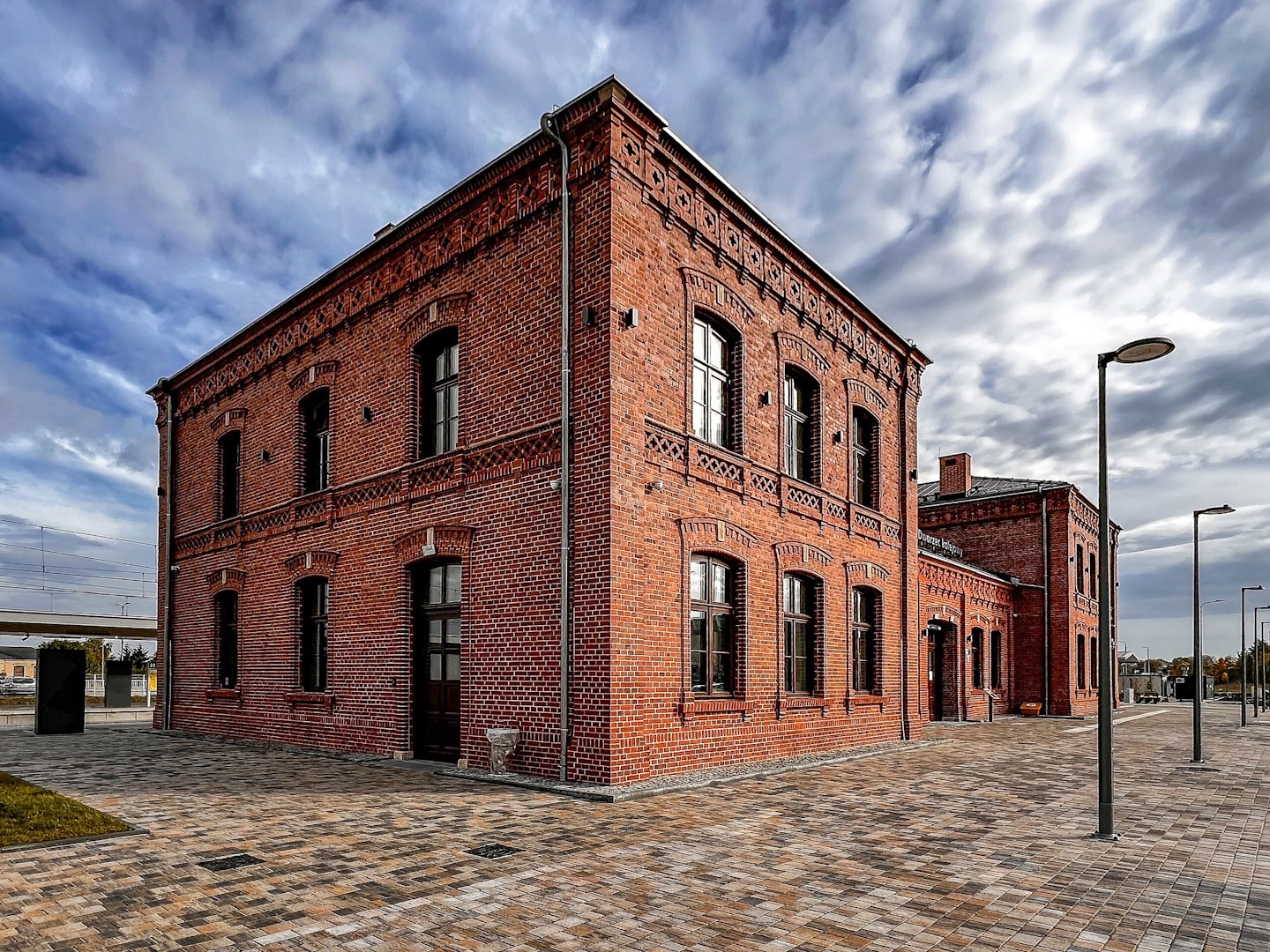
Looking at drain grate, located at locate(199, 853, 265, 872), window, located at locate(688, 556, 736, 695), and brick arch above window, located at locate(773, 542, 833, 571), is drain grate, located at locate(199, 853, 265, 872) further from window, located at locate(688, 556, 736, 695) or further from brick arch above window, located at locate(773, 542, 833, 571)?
brick arch above window, located at locate(773, 542, 833, 571)

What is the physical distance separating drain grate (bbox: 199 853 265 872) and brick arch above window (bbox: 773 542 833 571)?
9069 mm

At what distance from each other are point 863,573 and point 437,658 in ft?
27.5

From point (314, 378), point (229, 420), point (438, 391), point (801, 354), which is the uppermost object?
point (801, 354)

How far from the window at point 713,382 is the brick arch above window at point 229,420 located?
34.9ft

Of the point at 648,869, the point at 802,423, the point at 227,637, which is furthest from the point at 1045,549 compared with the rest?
the point at 648,869

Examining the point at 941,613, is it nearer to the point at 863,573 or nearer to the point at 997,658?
the point at 997,658

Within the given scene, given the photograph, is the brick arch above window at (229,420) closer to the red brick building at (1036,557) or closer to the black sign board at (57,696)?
the black sign board at (57,696)

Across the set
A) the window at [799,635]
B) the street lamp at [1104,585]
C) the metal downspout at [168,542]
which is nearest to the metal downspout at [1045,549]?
the window at [799,635]

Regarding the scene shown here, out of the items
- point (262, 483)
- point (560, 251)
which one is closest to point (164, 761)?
point (262, 483)

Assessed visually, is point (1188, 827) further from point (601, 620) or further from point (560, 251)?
point (560, 251)

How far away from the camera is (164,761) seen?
13008mm

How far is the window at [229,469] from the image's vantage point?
18.8m

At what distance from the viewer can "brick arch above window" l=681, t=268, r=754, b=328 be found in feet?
40.5

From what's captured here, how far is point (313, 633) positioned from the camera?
1552 cm
